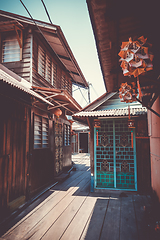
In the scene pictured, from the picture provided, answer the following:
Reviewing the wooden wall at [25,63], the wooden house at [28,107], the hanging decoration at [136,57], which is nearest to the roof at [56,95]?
the wooden house at [28,107]

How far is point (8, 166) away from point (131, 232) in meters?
3.70

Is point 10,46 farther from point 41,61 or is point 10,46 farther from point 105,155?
point 105,155

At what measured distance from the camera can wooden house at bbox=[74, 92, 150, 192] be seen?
655 centimetres

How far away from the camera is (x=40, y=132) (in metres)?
7.21

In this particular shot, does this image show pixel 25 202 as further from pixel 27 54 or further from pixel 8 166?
pixel 27 54

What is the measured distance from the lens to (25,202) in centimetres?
549

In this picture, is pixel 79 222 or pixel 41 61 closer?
pixel 79 222

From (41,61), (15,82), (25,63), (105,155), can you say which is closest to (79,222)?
(105,155)

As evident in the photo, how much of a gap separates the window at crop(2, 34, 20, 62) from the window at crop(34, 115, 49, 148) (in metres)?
2.97

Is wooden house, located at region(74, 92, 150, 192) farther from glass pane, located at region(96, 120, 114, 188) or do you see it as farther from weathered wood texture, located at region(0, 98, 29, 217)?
weathered wood texture, located at region(0, 98, 29, 217)

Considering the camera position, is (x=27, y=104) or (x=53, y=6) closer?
(x=53, y=6)

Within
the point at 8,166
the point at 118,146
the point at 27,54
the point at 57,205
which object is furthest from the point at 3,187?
the point at 27,54

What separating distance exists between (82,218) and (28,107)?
4163 millimetres

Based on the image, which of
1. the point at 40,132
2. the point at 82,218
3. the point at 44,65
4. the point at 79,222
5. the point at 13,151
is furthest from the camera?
the point at 44,65
